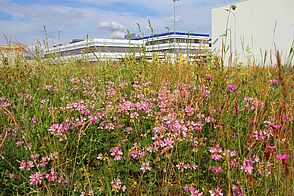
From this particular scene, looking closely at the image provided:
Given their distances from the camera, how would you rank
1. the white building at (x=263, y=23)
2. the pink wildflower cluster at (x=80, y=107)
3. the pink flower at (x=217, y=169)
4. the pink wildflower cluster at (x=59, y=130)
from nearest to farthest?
1. the pink flower at (x=217, y=169)
2. the pink wildflower cluster at (x=59, y=130)
3. the pink wildflower cluster at (x=80, y=107)
4. the white building at (x=263, y=23)

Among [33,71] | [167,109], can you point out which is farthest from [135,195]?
[33,71]

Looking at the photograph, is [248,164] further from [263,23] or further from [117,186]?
[263,23]

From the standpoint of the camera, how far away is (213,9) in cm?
3428

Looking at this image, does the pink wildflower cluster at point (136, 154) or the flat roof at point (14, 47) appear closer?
the pink wildflower cluster at point (136, 154)

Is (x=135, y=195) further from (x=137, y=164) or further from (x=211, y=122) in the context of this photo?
(x=211, y=122)

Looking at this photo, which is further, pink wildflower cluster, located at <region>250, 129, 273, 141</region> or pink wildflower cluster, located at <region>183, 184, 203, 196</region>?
pink wildflower cluster, located at <region>250, 129, 273, 141</region>

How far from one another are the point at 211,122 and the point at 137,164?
1.96 feet

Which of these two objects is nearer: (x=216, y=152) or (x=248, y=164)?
(x=248, y=164)

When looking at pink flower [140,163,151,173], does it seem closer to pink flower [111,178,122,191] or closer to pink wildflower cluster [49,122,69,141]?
pink flower [111,178,122,191]

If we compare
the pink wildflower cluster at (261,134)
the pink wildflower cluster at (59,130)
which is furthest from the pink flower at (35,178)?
the pink wildflower cluster at (261,134)

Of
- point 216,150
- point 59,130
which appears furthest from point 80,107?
point 216,150

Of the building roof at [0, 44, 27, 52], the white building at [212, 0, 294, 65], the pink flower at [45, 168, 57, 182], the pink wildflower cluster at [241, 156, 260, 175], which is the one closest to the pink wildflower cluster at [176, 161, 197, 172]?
the pink wildflower cluster at [241, 156, 260, 175]

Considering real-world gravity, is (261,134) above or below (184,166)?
above

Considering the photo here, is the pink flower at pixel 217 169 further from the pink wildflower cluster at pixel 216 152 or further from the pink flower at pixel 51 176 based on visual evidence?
the pink flower at pixel 51 176
